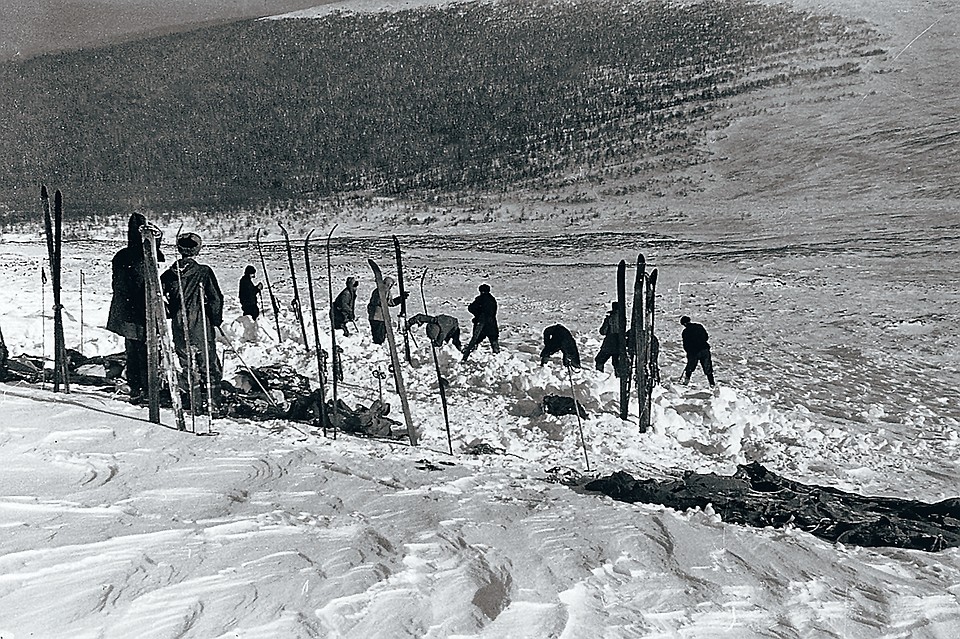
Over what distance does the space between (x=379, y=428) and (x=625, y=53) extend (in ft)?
28.9

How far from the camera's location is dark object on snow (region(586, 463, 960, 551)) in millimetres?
2760

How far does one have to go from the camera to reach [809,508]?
2943 mm

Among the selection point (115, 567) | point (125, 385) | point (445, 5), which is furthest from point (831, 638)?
point (445, 5)

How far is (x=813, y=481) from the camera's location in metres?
4.11

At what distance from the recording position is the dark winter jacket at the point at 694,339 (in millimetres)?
5605

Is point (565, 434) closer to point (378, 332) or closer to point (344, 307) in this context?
point (378, 332)

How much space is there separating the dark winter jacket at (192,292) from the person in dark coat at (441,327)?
1.85m

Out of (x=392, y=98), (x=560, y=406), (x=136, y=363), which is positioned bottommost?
(x=560, y=406)

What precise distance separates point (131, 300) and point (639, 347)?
3037mm

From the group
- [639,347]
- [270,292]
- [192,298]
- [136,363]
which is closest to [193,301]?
[192,298]

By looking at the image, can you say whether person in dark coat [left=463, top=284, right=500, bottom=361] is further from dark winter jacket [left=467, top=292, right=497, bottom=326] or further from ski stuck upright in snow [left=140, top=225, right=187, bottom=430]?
ski stuck upright in snow [left=140, top=225, right=187, bottom=430]

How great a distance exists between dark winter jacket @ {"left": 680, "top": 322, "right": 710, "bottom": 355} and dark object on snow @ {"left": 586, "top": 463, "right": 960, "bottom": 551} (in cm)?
221

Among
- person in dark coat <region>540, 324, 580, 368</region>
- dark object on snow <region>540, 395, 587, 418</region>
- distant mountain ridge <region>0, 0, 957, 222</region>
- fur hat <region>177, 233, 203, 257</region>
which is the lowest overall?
dark object on snow <region>540, 395, 587, 418</region>

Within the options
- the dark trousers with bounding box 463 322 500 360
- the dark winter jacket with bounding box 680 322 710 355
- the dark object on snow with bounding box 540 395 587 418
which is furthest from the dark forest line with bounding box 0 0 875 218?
the dark winter jacket with bounding box 680 322 710 355
